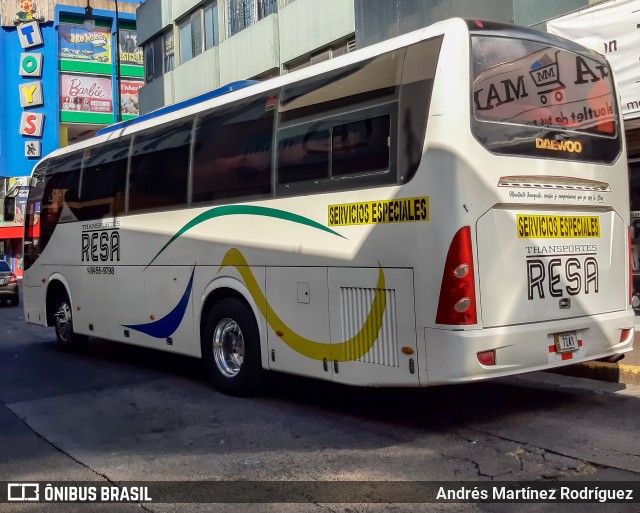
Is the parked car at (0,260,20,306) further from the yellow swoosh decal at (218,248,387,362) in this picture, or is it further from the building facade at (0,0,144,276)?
the building facade at (0,0,144,276)

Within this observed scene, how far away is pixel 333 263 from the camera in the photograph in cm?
674

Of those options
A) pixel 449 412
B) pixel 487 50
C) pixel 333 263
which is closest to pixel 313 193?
pixel 333 263

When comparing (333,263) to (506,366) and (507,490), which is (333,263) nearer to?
(506,366)

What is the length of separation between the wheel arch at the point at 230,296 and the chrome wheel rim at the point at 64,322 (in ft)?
13.8

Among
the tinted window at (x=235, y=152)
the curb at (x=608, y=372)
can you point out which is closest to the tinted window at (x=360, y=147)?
the tinted window at (x=235, y=152)

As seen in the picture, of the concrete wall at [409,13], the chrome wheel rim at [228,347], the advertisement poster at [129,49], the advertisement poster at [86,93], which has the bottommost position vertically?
the chrome wheel rim at [228,347]

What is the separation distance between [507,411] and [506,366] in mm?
1243

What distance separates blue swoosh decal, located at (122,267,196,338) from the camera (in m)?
8.83

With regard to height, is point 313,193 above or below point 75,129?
below

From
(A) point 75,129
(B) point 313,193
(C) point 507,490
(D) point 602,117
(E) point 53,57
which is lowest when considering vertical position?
(C) point 507,490

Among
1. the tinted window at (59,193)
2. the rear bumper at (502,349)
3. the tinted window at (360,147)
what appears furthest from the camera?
the tinted window at (59,193)

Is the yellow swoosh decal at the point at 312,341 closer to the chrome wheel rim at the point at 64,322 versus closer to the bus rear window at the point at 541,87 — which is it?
the bus rear window at the point at 541,87

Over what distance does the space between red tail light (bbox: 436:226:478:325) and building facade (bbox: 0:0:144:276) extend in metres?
45.3

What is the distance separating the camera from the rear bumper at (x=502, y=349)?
18.7ft
